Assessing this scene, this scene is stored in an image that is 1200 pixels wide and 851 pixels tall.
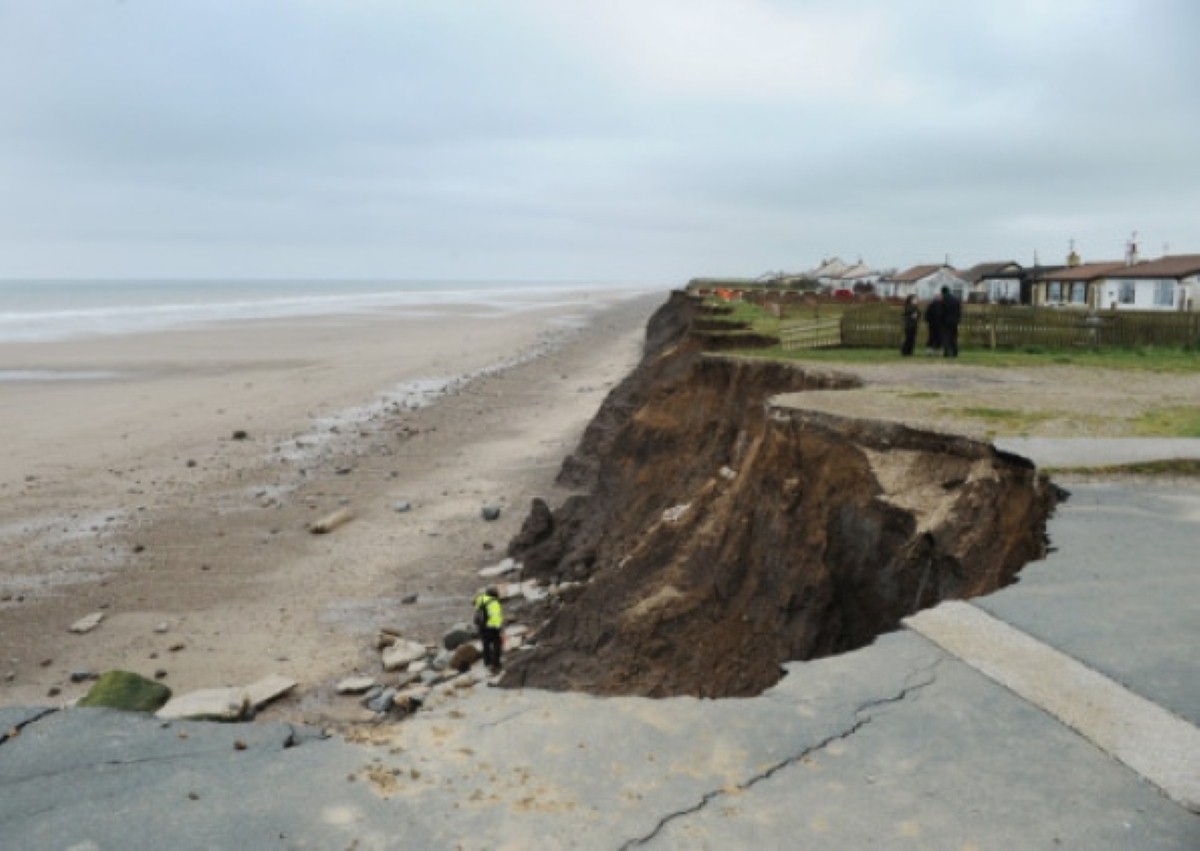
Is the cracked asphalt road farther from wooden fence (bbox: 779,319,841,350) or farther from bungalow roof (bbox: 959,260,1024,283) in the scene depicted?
bungalow roof (bbox: 959,260,1024,283)

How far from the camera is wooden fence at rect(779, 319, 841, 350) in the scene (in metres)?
23.4

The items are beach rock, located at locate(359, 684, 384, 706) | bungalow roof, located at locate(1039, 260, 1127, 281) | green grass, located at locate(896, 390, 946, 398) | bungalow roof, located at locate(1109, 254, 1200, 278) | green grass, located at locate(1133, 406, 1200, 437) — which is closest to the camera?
green grass, located at locate(1133, 406, 1200, 437)

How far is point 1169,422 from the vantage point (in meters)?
11.8

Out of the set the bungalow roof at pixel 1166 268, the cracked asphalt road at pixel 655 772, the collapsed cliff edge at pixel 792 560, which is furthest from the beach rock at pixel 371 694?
the bungalow roof at pixel 1166 268

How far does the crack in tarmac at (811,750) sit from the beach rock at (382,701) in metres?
7.97

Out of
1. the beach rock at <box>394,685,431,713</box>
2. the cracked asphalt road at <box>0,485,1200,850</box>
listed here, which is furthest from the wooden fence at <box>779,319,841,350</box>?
the cracked asphalt road at <box>0,485,1200,850</box>

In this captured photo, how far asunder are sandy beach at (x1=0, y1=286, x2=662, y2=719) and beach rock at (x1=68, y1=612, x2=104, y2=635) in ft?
0.51

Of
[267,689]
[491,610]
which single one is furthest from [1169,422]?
[267,689]

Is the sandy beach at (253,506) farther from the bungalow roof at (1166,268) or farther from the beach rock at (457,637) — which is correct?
the bungalow roof at (1166,268)

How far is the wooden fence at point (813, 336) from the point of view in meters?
23.4

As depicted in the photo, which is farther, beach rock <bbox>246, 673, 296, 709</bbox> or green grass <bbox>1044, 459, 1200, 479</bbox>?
beach rock <bbox>246, 673, 296, 709</bbox>

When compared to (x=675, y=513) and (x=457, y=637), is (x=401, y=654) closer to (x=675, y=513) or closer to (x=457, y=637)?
(x=457, y=637)

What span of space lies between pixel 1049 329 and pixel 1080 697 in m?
21.0

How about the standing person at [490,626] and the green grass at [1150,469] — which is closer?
the green grass at [1150,469]
